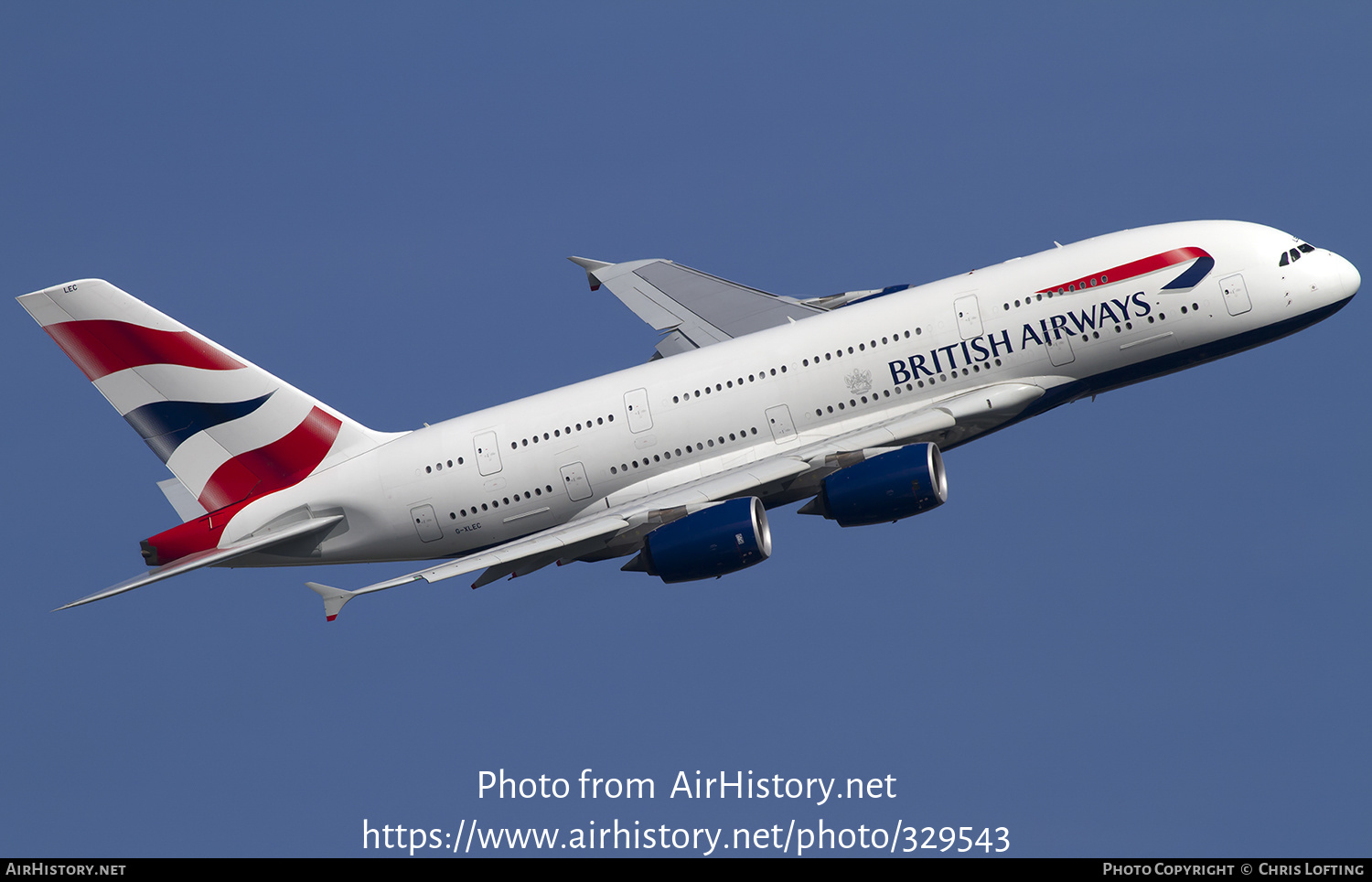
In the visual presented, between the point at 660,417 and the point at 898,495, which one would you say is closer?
the point at 898,495

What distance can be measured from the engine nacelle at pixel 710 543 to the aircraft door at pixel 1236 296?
15.6m

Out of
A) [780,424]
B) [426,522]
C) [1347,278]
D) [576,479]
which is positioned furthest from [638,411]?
[1347,278]

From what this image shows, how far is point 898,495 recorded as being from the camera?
4534 cm

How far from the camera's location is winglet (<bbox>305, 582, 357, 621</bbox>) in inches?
1623

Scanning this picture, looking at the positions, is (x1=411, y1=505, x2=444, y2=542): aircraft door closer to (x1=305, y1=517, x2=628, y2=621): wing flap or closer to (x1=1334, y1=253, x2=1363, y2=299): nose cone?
(x1=305, y1=517, x2=628, y2=621): wing flap

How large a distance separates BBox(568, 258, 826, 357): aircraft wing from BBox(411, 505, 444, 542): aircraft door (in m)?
11.5

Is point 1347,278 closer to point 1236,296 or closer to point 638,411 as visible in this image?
point 1236,296

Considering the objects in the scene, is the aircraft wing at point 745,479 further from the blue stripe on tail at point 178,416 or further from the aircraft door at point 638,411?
the blue stripe on tail at point 178,416

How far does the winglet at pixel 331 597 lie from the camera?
41.2 metres
